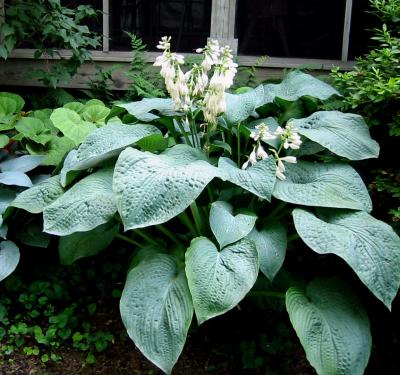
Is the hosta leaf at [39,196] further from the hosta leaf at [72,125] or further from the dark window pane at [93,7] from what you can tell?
the dark window pane at [93,7]

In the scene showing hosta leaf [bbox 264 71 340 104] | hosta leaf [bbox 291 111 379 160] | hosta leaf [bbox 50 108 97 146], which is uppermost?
hosta leaf [bbox 264 71 340 104]

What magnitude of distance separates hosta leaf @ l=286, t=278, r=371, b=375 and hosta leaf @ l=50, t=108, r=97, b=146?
149 cm

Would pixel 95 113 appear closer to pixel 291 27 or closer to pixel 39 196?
pixel 39 196

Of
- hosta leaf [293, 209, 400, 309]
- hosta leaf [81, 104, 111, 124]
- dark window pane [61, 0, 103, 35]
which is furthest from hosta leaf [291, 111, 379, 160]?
dark window pane [61, 0, 103, 35]

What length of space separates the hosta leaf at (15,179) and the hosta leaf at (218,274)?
41.8 inches

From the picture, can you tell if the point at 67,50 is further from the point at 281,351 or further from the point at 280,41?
the point at 281,351

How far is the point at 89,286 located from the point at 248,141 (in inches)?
43.3

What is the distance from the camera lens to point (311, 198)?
6.92ft

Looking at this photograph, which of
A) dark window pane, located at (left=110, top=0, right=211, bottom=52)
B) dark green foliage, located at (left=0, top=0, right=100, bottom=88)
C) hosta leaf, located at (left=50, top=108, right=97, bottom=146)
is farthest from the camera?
dark window pane, located at (left=110, top=0, right=211, bottom=52)

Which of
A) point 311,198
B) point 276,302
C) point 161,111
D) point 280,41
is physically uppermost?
point 280,41

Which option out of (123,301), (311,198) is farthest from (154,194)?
(311,198)

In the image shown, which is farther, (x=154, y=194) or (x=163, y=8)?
(x=163, y=8)

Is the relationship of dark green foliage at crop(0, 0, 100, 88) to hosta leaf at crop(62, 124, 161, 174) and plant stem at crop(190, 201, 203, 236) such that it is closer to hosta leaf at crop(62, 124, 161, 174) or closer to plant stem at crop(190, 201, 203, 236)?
hosta leaf at crop(62, 124, 161, 174)

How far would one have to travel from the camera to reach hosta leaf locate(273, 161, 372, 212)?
6.91ft
